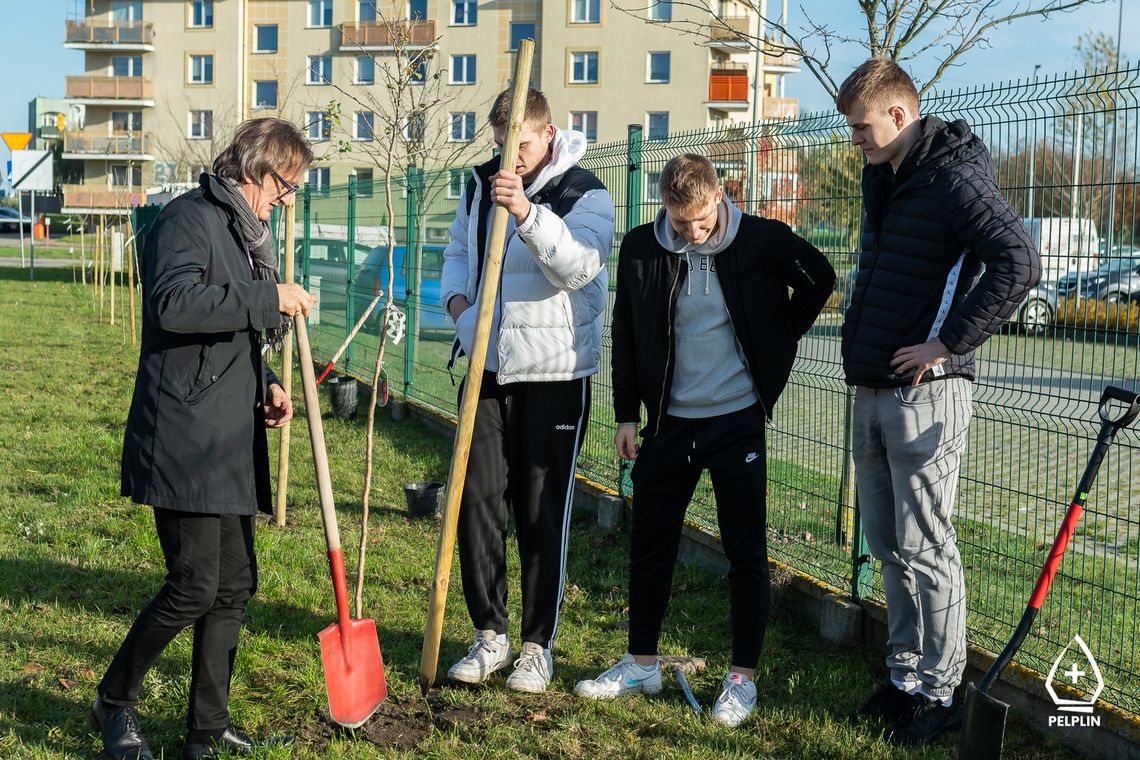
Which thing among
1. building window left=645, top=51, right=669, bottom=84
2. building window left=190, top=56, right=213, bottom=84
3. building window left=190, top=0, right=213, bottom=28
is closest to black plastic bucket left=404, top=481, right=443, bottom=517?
building window left=645, top=51, right=669, bottom=84

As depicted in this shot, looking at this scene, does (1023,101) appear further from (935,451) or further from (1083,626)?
(1083,626)

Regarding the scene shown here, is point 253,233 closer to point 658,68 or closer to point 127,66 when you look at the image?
point 658,68

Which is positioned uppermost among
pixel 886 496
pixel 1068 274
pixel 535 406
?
pixel 1068 274

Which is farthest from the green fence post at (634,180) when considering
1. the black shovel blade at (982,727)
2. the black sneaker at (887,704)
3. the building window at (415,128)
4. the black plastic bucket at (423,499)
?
the black shovel blade at (982,727)

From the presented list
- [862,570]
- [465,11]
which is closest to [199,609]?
[862,570]

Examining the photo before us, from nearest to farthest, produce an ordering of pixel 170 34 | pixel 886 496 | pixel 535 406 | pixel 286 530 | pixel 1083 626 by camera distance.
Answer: pixel 886 496 → pixel 535 406 → pixel 1083 626 → pixel 286 530 → pixel 170 34

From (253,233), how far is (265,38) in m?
50.7

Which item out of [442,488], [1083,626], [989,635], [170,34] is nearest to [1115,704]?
[989,635]

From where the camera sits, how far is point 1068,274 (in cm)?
367

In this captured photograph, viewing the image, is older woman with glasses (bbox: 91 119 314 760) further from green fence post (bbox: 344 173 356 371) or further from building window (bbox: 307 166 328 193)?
building window (bbox: 307 166 328 193)

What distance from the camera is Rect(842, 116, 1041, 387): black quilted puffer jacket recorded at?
3.31 meters

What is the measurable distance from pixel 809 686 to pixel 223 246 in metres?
2.63

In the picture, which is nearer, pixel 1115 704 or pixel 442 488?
pixel 1115 704

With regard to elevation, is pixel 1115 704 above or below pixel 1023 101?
below
